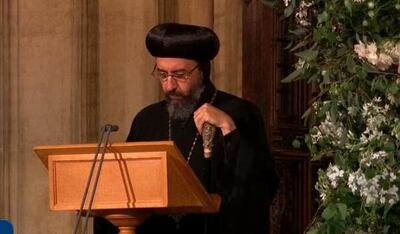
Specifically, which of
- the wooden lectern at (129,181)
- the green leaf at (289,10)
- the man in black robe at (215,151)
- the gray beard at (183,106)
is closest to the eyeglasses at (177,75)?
the man in black robe at (215,151)

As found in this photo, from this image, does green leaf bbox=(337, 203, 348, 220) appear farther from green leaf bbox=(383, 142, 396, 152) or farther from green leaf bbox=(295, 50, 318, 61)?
green leaf bbox=(295, 50, 318, 61)

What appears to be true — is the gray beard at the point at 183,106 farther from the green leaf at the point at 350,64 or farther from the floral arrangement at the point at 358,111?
the green leaf at the point at 350,64

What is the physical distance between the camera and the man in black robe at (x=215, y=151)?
5898 mm

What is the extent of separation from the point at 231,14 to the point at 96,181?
346cm

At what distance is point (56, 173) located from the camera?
209 inches

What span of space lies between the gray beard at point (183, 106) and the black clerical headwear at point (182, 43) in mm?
155

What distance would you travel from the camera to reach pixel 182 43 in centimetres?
607

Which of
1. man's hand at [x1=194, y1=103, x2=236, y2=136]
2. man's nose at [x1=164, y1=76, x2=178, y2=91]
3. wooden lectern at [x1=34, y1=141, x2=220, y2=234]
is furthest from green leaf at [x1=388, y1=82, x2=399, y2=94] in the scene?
man's nose at [x1=164, y1=76, x2=178, y2=91]

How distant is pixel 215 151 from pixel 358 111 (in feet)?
5.92

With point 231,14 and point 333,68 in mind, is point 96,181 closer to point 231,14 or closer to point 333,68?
point 333,68

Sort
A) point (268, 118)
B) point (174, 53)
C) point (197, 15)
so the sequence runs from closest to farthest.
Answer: point (174, 53)
point (268, 118)
point (197, 15)

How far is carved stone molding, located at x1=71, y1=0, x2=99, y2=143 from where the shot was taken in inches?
341

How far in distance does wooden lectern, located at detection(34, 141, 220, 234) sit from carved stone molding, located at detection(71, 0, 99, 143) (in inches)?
130

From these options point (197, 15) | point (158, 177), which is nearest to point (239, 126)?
point (158, 177)
